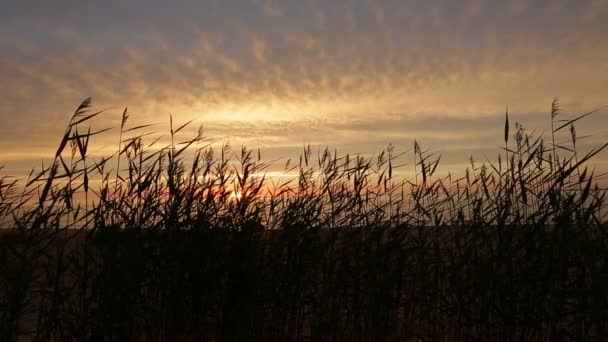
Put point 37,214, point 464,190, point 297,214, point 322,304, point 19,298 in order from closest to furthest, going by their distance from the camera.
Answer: point 19,298
point 37,214
point 322,304
point 297,214
point 464,190

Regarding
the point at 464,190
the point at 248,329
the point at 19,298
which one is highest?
the point at 464,190

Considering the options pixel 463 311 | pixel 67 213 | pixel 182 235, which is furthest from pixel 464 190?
pixel 67 213

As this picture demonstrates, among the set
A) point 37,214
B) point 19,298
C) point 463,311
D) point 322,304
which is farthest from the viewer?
point 322,304

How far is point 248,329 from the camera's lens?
5035 millimetres

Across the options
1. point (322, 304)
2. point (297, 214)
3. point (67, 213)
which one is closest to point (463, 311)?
point (322, 304)

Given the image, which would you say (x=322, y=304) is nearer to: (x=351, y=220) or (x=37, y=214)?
(x=351, y=220)

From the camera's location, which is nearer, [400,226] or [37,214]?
[37,214]

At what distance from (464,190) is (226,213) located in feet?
9.31

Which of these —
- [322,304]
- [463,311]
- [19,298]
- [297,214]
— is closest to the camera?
[19,298]

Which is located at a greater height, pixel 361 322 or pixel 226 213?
pixel 226 213

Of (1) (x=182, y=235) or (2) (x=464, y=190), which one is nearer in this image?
(1) (x=182, y=235)

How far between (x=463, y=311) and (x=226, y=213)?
2188 mm

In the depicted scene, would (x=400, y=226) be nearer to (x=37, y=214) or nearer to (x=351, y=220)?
(x=351, y=220)

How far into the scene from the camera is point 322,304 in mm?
5242
